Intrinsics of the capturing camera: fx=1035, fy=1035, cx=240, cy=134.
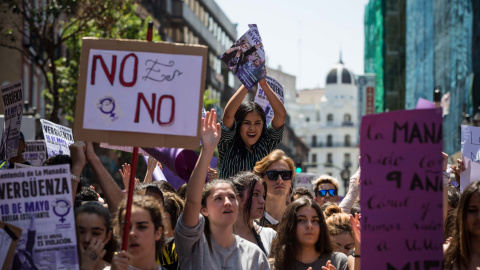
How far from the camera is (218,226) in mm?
6156

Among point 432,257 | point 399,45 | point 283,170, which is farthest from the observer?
point 399,45

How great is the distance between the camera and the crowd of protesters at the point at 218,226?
18.4ft

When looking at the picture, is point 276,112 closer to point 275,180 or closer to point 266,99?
point 275,180

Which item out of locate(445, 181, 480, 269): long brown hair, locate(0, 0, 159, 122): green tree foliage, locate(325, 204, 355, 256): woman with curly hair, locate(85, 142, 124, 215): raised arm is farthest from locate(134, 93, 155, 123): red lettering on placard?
locate(0, 0, 159, 122): green tree foliage

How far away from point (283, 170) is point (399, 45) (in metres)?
48.9

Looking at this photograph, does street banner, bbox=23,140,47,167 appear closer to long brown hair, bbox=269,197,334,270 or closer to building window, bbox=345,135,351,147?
long brown hair, bbox=269,197,334,270

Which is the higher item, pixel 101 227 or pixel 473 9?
pixel 473 9

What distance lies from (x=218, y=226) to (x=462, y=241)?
142cm

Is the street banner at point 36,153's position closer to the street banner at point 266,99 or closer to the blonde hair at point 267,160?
the street banner at point 266,99

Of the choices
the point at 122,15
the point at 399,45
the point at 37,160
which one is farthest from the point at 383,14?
the point at 37,160

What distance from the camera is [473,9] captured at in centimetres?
2838

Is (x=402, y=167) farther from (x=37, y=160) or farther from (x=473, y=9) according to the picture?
(x=473, y=9)

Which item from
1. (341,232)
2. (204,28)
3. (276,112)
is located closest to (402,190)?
(341,232)

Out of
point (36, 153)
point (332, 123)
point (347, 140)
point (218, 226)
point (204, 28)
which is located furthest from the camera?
point (332, 123)
